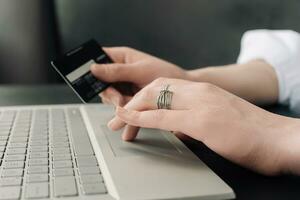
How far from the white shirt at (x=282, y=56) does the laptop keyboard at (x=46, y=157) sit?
394 millimetres

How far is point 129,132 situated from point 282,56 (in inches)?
19.0

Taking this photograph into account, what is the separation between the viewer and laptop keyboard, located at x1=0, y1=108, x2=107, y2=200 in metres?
0.40

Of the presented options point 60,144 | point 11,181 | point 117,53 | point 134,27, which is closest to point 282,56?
point 117,53

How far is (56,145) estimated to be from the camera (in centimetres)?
52

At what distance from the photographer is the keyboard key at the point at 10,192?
0.38 meters

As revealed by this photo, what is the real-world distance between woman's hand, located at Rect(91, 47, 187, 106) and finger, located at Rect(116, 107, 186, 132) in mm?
193

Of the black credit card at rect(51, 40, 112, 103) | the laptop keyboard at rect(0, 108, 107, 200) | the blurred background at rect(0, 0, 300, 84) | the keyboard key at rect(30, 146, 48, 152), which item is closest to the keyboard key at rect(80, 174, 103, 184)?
the laptop keyboard at rect(0, 108, 107, 200)

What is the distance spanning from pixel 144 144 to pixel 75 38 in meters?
0.72

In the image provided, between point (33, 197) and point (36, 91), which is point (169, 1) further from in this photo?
point (33, 197)

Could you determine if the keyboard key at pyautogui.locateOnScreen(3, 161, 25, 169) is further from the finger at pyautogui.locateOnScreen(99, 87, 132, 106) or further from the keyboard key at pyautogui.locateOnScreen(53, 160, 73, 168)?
the finger at pyautogui.locateOnScreen(99, 87, 132, 106)

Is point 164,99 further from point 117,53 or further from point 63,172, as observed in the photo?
point 117,53

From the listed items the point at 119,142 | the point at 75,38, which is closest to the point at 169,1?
the point at 75,38

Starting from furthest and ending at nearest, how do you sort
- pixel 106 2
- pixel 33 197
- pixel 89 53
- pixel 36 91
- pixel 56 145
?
pixel 106 2, pixel 36 91, pixel 89 53, pixel 56 145, pixel 33 197

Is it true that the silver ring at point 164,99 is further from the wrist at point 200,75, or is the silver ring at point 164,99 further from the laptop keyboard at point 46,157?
the wrist at point 200,75
